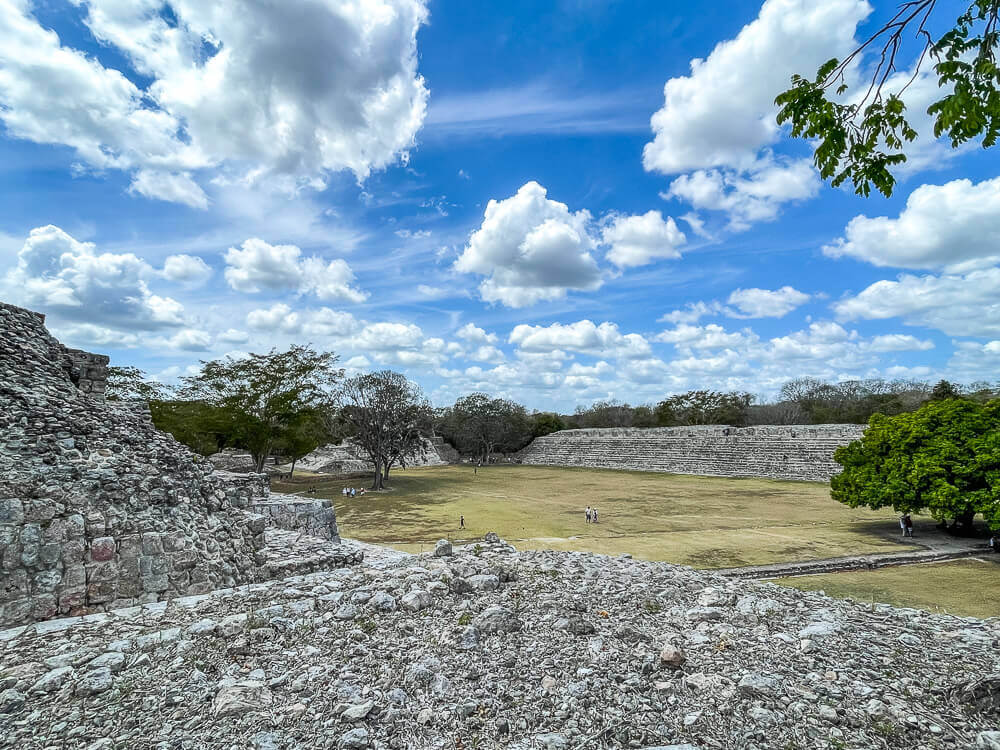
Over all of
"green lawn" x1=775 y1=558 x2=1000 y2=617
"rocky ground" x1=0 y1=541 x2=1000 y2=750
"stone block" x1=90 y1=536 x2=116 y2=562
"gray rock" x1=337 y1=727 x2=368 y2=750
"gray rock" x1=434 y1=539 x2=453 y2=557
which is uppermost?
"stone block" x1=90 y1=536 x2=116 y2=562

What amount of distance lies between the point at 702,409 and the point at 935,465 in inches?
1626

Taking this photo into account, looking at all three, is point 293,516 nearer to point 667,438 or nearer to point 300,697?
point 300,697

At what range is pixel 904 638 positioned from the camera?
319cm

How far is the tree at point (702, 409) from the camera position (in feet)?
164

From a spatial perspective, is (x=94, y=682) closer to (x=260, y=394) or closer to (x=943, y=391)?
(x=260, y=394)

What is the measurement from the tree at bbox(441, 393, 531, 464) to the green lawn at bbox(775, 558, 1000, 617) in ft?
119

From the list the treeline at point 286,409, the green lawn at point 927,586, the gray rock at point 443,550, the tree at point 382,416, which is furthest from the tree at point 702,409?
the gray rock at point 443,550

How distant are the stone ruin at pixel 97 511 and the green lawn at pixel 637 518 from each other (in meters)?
6.29

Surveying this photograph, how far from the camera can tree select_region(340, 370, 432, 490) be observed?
24625 mm

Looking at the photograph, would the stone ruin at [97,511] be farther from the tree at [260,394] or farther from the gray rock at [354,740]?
the tree at [260,394]

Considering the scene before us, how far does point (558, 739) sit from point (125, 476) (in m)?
4.91

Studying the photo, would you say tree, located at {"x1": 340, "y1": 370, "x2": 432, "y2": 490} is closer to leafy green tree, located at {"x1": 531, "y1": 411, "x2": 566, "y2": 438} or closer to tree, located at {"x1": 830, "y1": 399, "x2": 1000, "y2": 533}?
tree, located at {"x1": 830, "y1": 399, "x2": 1000, "y2": 533}

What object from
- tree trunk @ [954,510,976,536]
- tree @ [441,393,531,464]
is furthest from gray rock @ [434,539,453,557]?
tree @ [441,393,531,464]

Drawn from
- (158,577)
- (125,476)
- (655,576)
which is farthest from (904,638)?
(125,476)
